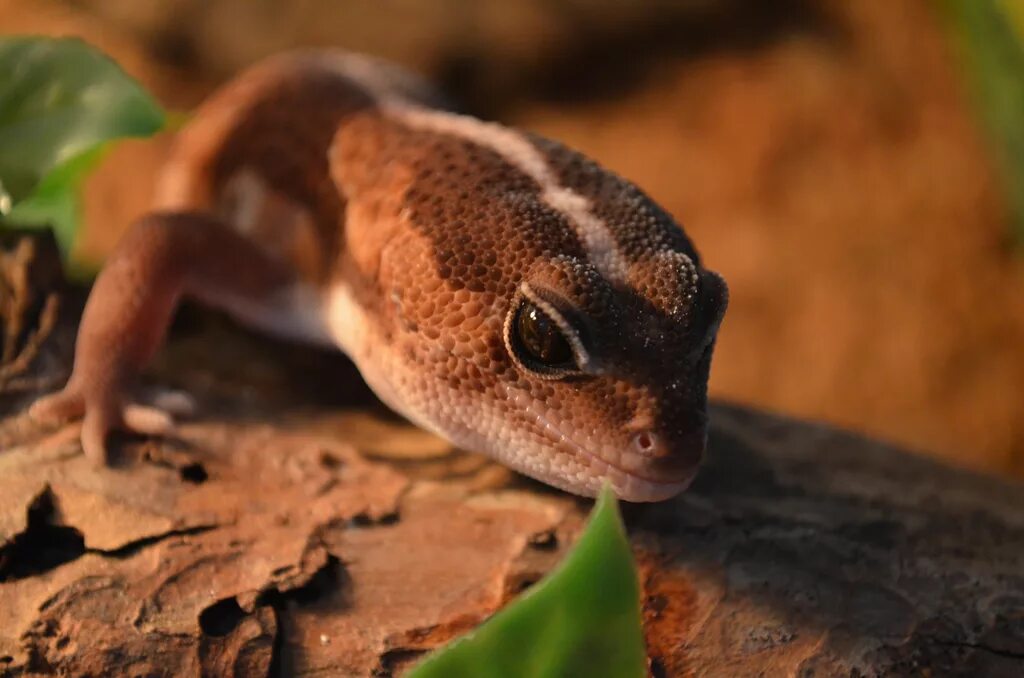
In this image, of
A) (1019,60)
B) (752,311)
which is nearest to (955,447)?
(752,311)

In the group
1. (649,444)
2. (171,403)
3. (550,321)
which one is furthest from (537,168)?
(171,403)

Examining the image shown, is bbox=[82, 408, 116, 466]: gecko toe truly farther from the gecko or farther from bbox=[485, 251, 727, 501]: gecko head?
bbox=[485, 251, 727, 501]: gecko head

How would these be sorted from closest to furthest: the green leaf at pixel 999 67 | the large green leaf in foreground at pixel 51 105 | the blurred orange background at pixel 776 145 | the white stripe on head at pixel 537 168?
1. the white stripe on head at pixel 537 168
2. the large green leaf in foreground at pixel 51 105
3. the green leaf at pixel 999 67
4. the blurred orange background at pixel 776 145

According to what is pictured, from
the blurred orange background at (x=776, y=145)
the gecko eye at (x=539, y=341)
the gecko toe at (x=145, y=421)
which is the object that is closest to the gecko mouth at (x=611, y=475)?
the gecko eye at (x=539, y=341)

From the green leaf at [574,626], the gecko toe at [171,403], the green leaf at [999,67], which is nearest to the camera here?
the green leaf at [574,626]

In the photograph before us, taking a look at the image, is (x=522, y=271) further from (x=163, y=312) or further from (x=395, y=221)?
(x=163, y=312)

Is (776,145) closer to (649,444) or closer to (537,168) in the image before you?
(537,168)

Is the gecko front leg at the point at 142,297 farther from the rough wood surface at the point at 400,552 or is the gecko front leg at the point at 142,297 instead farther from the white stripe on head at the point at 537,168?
the white stripe on head at the point at 537,168
